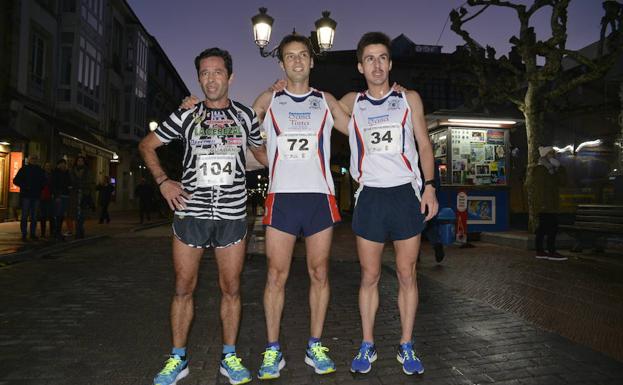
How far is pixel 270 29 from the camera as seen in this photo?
36.6ft

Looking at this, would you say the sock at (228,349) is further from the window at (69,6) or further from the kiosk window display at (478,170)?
the window at (69,6)

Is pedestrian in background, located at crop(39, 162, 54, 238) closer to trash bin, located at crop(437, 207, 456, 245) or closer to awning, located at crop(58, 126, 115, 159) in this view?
awning, located at crop(58, 126, 115, 159)

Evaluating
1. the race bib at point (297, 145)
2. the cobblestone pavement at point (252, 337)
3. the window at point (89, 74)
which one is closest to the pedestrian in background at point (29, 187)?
the cobblestone pavement at point (252, 337)

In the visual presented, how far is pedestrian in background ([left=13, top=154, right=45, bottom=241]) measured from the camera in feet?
34.7

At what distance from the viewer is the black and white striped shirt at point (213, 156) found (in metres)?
2.96

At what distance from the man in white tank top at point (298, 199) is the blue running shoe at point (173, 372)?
0.55 meters

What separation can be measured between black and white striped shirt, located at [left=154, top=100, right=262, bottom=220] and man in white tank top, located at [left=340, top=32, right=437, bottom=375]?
868mm

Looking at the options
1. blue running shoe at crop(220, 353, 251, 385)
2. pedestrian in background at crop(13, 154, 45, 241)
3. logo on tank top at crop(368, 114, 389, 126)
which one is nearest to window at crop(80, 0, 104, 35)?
pedestrian in background at crop(13, 154, 45, 241)

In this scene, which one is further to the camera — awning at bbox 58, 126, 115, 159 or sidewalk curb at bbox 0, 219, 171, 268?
awning at bbox 58, 126, 115, 159

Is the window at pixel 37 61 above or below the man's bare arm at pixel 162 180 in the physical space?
above

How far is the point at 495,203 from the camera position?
490 inches

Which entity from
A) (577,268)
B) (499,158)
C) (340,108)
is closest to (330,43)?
(499,158)

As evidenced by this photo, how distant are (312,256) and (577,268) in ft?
21.4

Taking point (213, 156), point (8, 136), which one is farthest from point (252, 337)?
point (8, 136)
